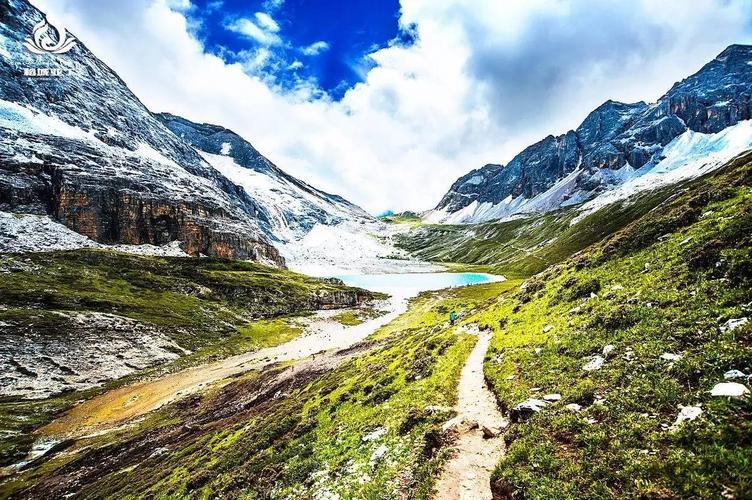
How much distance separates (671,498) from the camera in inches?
379

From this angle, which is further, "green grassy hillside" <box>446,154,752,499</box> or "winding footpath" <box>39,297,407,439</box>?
"winding footpath" <box>39,297,407,439</box>

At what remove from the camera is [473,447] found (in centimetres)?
1758

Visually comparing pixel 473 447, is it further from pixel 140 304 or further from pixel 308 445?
pixel 140 304

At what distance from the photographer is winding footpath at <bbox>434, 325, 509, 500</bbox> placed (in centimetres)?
1512

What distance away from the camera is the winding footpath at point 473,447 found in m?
15.1

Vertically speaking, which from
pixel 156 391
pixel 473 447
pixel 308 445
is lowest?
pixel 156 391

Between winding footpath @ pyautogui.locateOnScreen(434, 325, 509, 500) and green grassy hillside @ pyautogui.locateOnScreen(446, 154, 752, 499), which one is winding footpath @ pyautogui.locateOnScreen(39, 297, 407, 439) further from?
green grassy hillside @ pyautogui.locateOnScreen(446, 154, 752, 499)

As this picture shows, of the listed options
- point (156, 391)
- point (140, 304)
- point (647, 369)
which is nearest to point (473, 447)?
point (647, 369)

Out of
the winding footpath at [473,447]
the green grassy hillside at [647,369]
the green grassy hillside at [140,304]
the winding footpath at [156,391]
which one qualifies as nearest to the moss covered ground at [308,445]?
the winding footpath at [473,447]

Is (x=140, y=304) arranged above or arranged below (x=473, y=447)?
above

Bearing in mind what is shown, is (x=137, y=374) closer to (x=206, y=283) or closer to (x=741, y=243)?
(x=206, y=283)

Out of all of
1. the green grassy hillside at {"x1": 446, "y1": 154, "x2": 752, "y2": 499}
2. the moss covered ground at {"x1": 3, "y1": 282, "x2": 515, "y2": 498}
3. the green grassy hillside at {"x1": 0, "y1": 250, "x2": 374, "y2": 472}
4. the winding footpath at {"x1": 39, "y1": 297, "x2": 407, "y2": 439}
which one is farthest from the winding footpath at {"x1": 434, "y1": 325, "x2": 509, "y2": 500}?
the green grassy hillside at {"x1": 0, "y1": 250, "x2": 374, "y2": 472}

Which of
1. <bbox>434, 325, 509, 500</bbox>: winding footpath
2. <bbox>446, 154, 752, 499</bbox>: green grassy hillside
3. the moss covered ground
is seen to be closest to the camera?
<bbox>446, 154, 752, 499</bbox>: green grassy hillside

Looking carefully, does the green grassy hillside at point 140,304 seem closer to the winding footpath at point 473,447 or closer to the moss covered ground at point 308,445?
the moss covered ground at point 308,445
